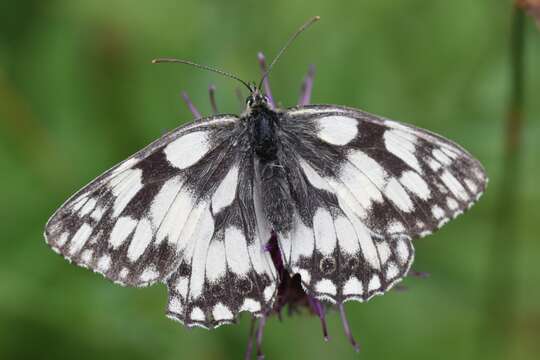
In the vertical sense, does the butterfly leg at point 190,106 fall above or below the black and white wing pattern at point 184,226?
above

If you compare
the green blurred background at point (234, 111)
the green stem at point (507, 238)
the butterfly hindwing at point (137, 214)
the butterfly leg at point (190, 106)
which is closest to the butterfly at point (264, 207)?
the butterfly hindwing at point (137, 214)

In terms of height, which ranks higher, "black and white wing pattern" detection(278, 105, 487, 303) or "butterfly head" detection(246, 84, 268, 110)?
"butterfly head" detection(246, 84, 268, 110)

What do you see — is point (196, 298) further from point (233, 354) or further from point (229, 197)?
point (233, 354)

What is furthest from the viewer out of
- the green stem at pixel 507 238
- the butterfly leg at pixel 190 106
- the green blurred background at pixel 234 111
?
the green blurred background at pixel 234 111

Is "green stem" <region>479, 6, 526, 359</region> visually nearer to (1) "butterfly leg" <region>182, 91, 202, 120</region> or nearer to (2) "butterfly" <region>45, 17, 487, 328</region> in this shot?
(2) "butterfly" <region>45, 17, 487, 328</region>

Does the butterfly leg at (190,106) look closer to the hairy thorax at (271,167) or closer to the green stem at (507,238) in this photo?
the hairy thorax at (271,167)

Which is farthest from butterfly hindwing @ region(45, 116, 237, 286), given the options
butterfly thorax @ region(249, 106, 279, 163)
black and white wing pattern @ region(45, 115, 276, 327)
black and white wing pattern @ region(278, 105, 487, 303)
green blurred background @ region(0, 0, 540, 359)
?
green blurred background @ region(0, 0, 540, 359)

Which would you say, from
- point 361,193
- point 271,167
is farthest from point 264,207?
point 361,193
